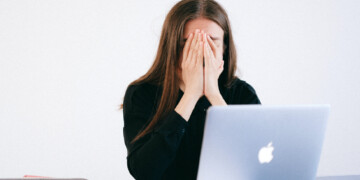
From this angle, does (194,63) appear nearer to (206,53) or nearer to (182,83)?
(206,53)

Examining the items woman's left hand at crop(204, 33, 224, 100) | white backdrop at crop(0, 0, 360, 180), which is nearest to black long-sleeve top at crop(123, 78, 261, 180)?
woman's left hand at crop(204, 33, 224, 100)

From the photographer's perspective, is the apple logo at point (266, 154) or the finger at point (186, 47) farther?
the finger at point (186, 47)

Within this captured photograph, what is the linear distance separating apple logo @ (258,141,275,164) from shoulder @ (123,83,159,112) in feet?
1.86

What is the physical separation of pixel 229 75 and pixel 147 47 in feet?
3.88

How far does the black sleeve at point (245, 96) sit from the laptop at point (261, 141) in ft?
1.73

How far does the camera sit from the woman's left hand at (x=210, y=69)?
1.28 m

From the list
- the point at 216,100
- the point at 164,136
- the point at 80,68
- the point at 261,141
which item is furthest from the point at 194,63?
the point at 80,68

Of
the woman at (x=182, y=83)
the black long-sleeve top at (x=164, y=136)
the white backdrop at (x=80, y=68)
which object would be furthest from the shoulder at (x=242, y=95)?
the white backdrop at (x=80, y=68)

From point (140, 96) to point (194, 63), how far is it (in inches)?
9.4

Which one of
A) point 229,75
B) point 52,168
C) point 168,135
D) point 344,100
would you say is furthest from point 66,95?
point 344,100

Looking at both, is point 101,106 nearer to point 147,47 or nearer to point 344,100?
point 147,47

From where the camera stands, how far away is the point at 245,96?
149 centimetres

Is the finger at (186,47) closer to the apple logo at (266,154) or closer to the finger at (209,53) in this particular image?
the finger at (209,53)

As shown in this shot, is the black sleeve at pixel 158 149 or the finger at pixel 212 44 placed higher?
the finger at pixel 212 44
